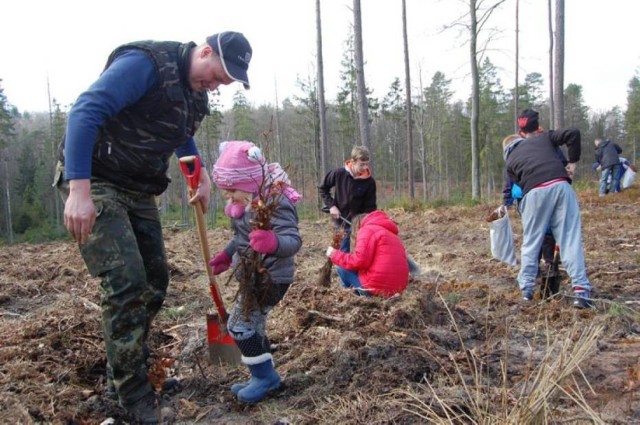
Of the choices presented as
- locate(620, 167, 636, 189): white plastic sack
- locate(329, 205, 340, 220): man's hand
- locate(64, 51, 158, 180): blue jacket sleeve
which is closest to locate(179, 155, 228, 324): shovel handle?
locate(64, 51, 158, 180): blue jacket sleeve

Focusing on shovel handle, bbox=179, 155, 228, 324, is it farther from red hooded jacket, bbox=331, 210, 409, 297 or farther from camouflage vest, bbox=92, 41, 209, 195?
red hooded jacket, bbox=331, 210, 409, 297

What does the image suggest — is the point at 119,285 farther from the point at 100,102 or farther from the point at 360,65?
the point at 360,65

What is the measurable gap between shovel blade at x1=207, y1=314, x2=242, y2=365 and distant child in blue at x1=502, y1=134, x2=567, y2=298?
312 centimetres

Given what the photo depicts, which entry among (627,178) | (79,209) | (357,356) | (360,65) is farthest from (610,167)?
(79,209)

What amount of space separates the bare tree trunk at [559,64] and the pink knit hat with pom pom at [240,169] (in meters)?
13.2

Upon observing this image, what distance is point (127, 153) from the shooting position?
2.70 meters

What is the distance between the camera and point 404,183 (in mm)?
55406

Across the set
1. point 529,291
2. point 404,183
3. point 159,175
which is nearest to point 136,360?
Result: point 159,175

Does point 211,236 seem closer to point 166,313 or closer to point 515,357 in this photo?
point 166,313

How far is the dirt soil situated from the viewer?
2430mm

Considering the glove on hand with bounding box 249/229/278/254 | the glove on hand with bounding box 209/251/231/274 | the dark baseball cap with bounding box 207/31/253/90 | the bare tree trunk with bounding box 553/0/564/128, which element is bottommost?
the glove on hand with bounding box 209/251/231/274

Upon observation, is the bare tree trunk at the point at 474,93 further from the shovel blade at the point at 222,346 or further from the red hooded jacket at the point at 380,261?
the shovel blade at the point at 222,346

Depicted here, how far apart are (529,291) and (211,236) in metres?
10.5

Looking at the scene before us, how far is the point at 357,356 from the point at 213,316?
0.99 m
